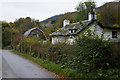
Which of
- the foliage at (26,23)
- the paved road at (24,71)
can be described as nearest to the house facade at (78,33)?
the paved road at (24,71)

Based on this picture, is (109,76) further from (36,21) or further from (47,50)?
(36,21)

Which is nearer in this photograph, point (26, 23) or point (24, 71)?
point (24, 71)

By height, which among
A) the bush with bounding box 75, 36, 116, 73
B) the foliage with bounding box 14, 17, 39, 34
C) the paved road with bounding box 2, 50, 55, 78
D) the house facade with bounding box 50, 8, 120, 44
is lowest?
the paved road with bounding box 2, 50, 55, 78

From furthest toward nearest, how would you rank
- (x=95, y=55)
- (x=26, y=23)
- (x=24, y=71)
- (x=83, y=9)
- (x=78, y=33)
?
(x=83, y=9) < (x=26, y=23) < (x=24, y=71) < (x=78, y=33) < (x=95, y=55)

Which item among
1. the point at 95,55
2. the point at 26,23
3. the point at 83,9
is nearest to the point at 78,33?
the point at 95,55

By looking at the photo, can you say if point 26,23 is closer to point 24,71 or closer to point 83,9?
point 83,9

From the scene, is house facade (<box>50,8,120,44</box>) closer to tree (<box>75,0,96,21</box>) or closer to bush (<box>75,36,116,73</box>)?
bush (<box>75,36,116,73</box>)

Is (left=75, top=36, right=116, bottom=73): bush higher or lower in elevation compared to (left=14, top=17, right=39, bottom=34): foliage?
lower

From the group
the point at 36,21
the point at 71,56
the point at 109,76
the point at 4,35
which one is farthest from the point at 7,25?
the point at 109,76

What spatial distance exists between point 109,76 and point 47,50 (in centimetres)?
756

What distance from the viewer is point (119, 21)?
22.1 metres

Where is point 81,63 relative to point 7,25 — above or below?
below

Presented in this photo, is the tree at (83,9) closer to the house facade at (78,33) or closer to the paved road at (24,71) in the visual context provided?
the house facade at (78,33)

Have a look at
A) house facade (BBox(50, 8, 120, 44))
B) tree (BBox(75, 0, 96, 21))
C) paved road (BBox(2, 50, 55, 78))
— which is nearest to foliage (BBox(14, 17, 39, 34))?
tree (BBox(75, 0, 96, 21))
